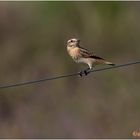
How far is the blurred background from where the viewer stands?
66.2 ft

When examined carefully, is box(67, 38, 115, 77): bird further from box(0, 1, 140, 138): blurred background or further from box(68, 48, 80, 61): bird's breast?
box(0, 1, 140, 138): blurred background

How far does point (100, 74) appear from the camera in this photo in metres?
21.6

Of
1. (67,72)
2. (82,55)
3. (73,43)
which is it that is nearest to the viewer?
(82,55)

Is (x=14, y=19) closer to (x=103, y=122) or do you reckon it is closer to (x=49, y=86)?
(x=49, y=86)

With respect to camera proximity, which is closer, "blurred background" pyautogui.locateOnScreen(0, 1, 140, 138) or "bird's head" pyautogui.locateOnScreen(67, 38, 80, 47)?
"bird's head" pyautogui.locateOnScreen(67, 38, 80, 47)

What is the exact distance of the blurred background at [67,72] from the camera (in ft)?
66.2

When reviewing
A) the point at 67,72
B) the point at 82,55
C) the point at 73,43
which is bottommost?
the point at 82,55

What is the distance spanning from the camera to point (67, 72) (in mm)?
21641

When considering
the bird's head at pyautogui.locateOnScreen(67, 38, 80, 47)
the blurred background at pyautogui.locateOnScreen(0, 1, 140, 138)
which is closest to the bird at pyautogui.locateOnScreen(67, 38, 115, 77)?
the bird's head at pyautogui.locateOnScreen(67, 38, 80, 47)

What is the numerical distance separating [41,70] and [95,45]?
1.21 metres

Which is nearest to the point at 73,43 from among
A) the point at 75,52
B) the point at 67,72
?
the point at 75,52

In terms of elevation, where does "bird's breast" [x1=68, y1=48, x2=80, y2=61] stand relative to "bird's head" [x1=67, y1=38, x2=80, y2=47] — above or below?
below

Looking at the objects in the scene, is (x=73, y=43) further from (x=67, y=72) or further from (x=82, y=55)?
(x=67, y=72)

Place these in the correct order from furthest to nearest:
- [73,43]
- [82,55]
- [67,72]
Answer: [67,72] → [73,43] → [82,55]
